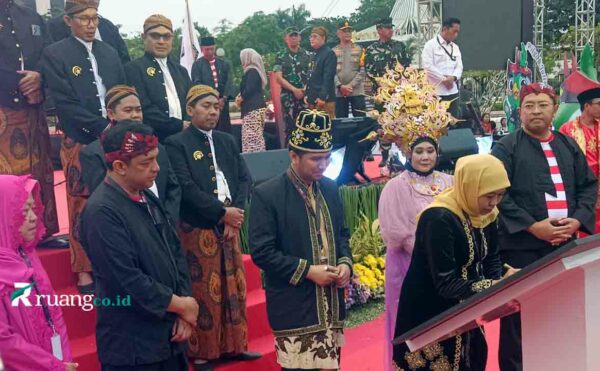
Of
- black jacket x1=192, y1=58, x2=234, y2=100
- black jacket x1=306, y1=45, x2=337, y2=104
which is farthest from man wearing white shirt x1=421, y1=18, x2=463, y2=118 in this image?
black jacket x1=192, y1=58, x2=234, y2=100

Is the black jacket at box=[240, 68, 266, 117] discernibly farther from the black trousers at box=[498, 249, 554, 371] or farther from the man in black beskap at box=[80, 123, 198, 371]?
the man in black beskap at box=[80, 123, 198, 371]

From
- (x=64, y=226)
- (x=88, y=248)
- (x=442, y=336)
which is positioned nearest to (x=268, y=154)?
(x=64, y=226)

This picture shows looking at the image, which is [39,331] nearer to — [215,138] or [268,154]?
[215,138]

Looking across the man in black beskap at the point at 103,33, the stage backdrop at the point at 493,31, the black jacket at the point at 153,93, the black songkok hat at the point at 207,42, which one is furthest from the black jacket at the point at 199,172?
the stage backdrop at the point at 493,31

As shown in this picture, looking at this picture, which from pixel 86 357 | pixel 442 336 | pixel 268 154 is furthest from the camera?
pixel 268 154

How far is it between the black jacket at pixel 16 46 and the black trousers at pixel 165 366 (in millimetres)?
2063

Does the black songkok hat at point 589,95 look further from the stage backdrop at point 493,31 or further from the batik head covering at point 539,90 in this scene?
the stage backdrop at point 493,31

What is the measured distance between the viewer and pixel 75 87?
4.37 m

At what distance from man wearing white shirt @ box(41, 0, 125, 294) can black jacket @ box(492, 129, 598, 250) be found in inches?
98.6

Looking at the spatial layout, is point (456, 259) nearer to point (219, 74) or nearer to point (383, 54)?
point (219, 74)

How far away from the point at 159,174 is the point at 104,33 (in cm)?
166

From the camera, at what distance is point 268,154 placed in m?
6.51

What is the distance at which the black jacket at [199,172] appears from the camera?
14.2ft

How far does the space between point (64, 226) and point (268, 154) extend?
1.86 m
